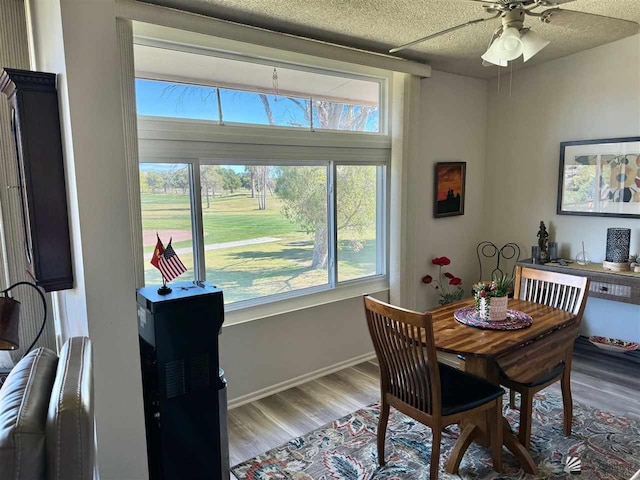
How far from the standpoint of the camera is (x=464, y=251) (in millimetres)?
4641

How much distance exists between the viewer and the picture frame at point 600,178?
3.65 m

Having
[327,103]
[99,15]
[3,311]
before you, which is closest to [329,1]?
[327,103]

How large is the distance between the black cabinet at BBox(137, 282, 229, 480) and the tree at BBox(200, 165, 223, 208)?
3.37ft

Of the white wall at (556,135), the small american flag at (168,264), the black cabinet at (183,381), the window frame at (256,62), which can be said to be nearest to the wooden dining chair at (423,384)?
the black cabinet at (183,381)

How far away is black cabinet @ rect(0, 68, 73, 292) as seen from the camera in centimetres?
181

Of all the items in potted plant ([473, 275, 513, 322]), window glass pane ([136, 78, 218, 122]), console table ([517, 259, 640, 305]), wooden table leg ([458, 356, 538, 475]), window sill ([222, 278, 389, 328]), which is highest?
window glass pane ([136, 78, 218, 122])

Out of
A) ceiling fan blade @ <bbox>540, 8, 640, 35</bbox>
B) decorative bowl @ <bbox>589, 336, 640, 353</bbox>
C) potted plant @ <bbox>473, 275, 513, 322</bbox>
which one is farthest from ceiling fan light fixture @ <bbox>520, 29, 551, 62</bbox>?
decorative bowl @ <bbox>589, 336, 640, 353</bbox>

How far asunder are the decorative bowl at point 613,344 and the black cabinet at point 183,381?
10.7 feet

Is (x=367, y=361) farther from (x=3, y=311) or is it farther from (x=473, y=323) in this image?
(x=3, y=311)

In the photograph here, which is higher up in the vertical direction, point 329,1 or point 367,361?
point 329,1

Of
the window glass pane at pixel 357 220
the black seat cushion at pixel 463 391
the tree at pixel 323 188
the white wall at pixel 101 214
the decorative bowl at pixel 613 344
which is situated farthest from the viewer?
the window glass pane at pixel 357 220

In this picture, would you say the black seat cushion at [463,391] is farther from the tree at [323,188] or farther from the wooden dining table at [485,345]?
the tree at [323,188]

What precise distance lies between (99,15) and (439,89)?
3.23m

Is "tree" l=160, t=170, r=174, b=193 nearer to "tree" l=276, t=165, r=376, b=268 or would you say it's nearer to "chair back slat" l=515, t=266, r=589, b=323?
"tree" l=276, t=165, r=376, b=268
